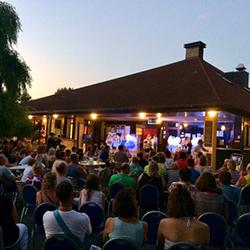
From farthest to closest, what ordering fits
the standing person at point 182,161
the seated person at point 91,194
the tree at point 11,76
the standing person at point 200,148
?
→ the tree at point 11,76 < the standing person at point 200,148 < the standing person at point 182,161 < the seated person at point 91,194

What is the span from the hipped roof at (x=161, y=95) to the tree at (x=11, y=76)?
2898 mm

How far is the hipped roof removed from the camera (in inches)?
562

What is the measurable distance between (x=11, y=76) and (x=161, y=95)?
20.1ft

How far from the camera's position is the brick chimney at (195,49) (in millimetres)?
21000

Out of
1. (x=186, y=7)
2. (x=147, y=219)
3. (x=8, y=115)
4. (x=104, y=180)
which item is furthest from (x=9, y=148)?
(x=147, y=219)

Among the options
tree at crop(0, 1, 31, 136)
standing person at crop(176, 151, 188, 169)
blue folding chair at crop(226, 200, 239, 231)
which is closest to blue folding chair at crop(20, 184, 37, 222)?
blue folding chair at crop(226, 200, 239, 231)

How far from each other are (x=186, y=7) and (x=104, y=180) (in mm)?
9439

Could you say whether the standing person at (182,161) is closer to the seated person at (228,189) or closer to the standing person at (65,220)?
the seated person at (228,189)

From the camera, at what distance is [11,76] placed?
14.6m

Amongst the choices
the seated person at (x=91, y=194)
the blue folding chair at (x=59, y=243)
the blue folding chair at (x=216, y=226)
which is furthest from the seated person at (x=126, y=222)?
the seated person at (x=91, y=194)

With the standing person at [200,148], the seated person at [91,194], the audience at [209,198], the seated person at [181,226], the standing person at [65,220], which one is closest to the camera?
the seated person at [181,226]

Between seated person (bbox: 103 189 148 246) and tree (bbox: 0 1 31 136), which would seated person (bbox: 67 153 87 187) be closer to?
seated person (bbox: 103 189 148 246)

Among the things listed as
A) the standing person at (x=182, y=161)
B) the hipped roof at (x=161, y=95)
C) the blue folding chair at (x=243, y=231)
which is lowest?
the blue folding chair at (x=243, y=231)

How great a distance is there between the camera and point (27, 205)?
6590 millimetres
